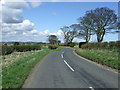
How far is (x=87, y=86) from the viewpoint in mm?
7996

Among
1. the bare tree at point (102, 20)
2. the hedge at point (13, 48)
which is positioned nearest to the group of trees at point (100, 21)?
the bare tree at point (102, 20)

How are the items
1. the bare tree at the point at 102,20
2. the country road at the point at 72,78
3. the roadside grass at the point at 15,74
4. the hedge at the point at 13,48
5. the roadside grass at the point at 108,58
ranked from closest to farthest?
the roadside grass at the point at 15,74, the country road at the point at 72,78, the roadside grass at the point at 108,58, the hedge at the point at 13,48, the bare tree at the point at 102,20

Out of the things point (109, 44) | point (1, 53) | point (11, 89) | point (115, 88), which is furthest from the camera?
point (1, 53)

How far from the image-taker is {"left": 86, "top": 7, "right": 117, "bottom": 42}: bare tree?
1917 inches

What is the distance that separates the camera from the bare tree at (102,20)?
48688 mm

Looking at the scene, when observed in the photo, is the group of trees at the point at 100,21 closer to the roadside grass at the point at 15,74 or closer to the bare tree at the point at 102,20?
the bare tree at the point at 102,20

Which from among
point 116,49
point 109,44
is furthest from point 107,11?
point 116,49

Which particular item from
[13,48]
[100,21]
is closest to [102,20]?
[100,21]

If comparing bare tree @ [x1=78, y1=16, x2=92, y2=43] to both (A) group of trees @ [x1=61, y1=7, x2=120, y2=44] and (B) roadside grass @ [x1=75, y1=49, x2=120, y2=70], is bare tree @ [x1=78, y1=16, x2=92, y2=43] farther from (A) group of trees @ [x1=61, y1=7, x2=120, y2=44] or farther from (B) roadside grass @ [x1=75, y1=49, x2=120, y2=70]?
(B) roadside grass @ [x1=75, y1=49, x2=120, y2=70]

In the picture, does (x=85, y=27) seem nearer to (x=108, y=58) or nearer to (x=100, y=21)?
(x=100, y=21)

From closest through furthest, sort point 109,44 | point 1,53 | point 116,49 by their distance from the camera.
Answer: point 116,49 < point 109,44 < point 1,53

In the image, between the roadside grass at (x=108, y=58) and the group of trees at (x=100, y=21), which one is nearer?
the roadside grass at (x=108, y=58)

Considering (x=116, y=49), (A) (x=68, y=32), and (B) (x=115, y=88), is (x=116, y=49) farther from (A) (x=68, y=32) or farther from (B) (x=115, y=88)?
(A) (x=68, y=32)

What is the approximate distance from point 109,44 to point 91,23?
24.8m
